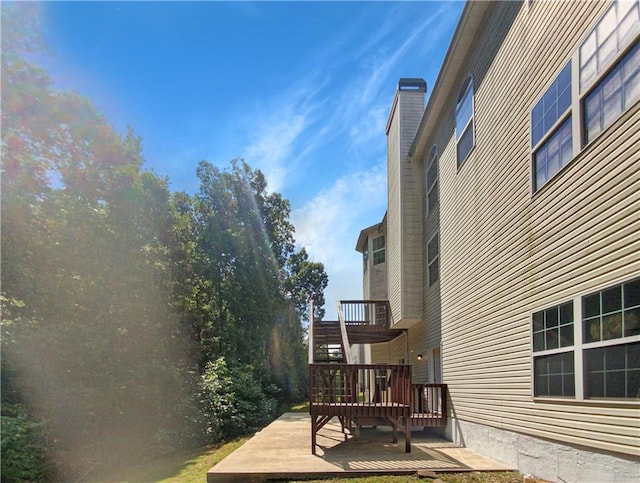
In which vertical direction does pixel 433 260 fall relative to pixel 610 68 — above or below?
below

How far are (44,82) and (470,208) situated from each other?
11311mm

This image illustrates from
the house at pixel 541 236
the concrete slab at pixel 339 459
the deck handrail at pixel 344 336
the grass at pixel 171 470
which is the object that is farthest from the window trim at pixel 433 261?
the grass at pixel 171 470

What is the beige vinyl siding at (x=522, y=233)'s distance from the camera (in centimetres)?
394

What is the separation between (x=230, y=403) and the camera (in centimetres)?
1556

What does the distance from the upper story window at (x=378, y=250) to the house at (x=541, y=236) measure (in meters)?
5.95

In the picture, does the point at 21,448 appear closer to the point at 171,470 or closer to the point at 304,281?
the point at 171,470

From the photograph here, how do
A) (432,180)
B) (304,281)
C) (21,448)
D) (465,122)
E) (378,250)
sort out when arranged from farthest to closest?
1. (304,281)
2. (378,250)
3. (432,180)
4. (465,122)
5. (21,448)

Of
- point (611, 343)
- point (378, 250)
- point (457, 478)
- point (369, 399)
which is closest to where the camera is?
point (611, 343)

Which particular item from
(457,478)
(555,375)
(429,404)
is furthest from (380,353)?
(555,375)

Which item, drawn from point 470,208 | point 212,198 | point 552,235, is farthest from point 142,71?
point 212,198

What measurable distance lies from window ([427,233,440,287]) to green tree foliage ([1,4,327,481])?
8.59 meters

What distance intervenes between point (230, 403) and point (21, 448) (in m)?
7.98

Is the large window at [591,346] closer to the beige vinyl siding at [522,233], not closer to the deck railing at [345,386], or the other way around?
the beige vinyl siding at [522,233]

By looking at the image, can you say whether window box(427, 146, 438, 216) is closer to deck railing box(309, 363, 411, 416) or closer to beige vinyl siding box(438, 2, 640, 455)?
beige vinyl siding box(438, 2, 640, 455)
